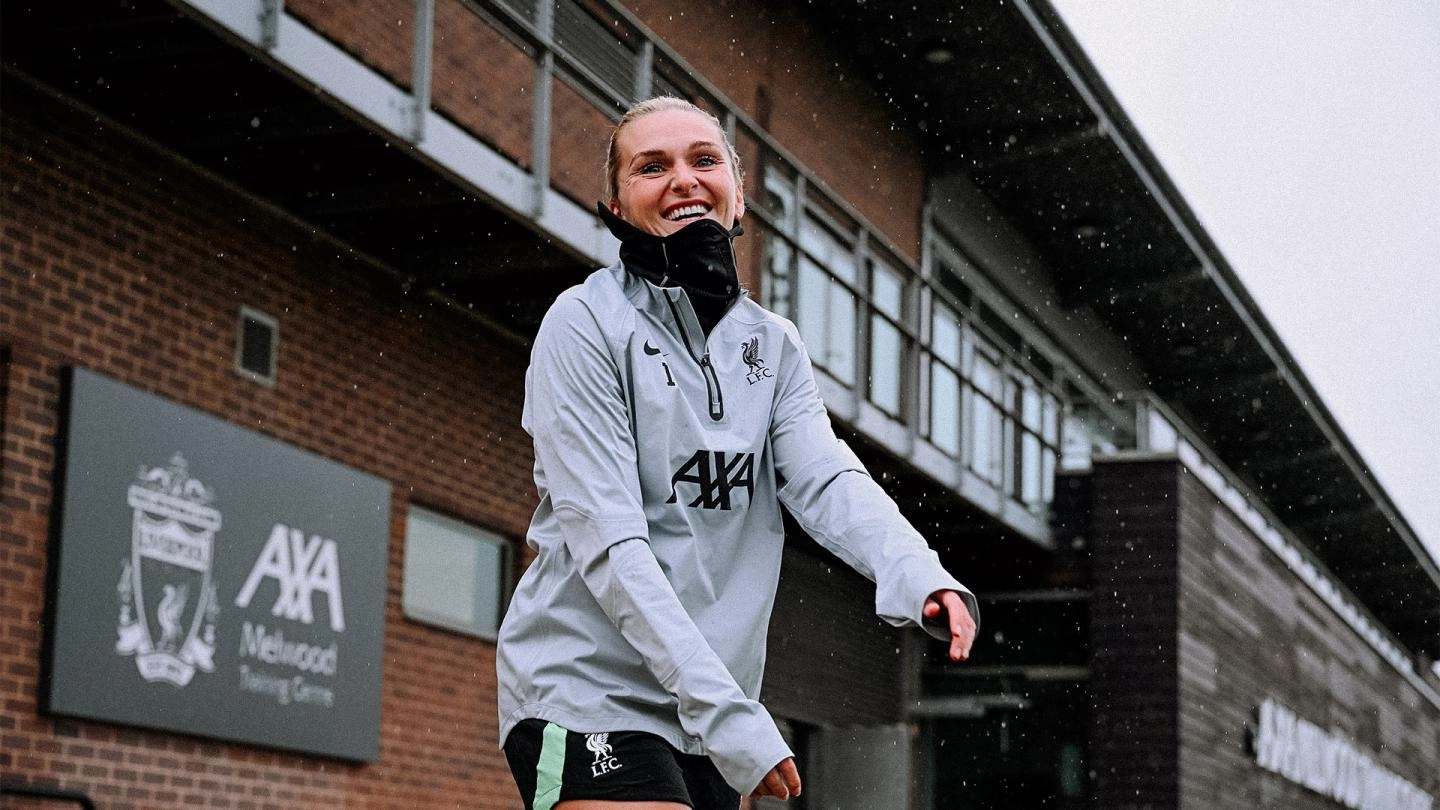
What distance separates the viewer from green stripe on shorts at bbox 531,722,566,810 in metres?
2.70

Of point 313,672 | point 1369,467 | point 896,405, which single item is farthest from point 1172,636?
point 1369,467

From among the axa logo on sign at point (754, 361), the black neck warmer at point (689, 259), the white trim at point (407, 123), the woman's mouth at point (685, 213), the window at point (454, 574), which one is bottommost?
the axa logo on sign at point (754, 361)

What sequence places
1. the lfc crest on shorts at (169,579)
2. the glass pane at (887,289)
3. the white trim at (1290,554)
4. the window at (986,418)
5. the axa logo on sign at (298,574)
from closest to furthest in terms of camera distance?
the lfc crest on shorts at (169,579)
the axa logo on sign at (298,574)
the glass pane at (887,289)
the window at (986,418)
the white trim at (1290,554)

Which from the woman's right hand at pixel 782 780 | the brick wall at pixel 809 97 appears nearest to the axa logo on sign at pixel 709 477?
the woman's right hand at pixel 782 780

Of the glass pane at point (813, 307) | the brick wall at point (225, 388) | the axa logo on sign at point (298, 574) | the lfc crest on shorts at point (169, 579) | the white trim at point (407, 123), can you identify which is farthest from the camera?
the glass pane at point (813, 307)

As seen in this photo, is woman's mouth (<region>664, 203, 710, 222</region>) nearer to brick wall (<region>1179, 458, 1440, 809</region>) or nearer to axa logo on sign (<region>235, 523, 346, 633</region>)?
axa logo on sign (<region>235, 523, 346, 633</region>)

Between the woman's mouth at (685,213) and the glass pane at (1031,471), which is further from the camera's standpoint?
the glass pane at (1031,471)

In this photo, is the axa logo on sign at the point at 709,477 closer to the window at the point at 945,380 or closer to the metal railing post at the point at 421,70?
the metal railing post at the point at 421,70

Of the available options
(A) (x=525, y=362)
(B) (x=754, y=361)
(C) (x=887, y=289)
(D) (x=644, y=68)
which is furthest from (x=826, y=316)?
(B) (x=754, y=361)

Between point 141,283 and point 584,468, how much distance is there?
7.10 m

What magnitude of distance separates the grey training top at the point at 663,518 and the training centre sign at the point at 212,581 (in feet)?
20.8

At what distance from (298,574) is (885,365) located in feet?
21.5

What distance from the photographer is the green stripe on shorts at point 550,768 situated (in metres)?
2.70

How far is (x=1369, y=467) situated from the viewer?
3095 cm
